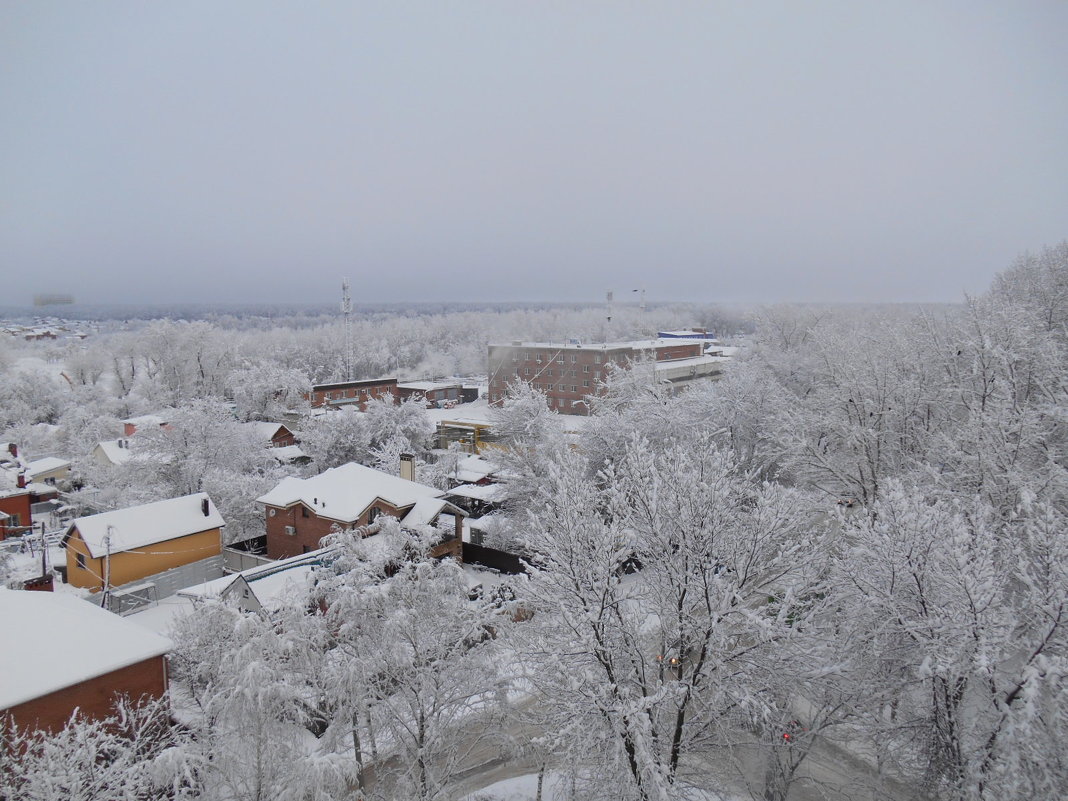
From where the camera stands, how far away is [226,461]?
93.7 feet

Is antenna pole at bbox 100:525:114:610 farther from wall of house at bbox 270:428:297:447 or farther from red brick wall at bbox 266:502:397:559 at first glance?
wall of house at bbox 270:428:297:447

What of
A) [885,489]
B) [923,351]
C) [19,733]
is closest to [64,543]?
[19,733]

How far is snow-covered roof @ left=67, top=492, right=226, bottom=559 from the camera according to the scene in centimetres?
1878

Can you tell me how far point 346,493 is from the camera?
21.0 meters

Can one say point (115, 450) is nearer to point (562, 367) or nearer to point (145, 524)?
point (145, 524)

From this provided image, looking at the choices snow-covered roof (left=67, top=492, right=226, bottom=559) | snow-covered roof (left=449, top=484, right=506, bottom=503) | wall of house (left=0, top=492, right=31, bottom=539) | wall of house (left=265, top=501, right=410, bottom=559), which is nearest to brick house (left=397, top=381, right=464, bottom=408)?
snow-covered roof (left=449, top=484, right=506, bottom=503)

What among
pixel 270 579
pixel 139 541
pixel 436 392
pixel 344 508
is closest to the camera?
pixel 270 579

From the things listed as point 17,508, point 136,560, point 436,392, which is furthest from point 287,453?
point 436,392

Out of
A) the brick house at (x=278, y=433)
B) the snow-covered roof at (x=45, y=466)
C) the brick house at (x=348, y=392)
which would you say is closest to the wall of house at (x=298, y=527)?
the brick house at (x=278, y=433)

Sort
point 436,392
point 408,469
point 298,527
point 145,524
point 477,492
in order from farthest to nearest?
1. point 436,392
2. point 477,492
3. point 408,469
4. point 298,527
5. point 145,524

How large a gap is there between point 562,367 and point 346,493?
34.6 meters

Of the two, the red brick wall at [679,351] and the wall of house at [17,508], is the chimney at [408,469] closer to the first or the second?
the wall of house at [17,508]

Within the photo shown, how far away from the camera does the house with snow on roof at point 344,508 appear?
20.5 m

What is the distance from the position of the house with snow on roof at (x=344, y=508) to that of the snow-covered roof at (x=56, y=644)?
842 cm
